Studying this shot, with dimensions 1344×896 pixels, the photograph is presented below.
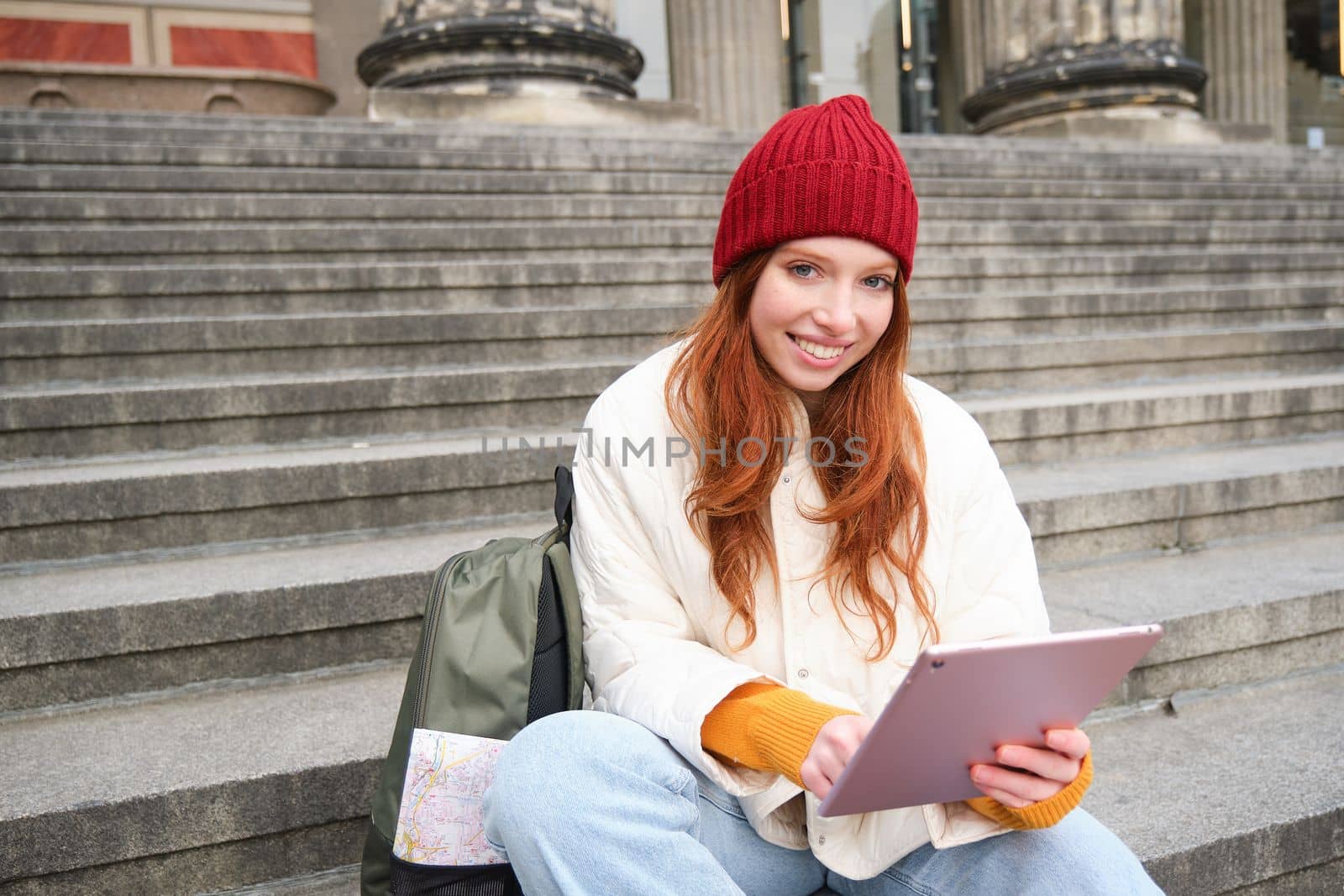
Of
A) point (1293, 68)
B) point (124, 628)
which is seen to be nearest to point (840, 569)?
point (124, 628)

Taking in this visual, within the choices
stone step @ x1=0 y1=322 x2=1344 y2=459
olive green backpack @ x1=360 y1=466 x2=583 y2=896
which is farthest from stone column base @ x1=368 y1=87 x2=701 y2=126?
olive green backpack @ x1=360 y1=466 x2=583 y2=896

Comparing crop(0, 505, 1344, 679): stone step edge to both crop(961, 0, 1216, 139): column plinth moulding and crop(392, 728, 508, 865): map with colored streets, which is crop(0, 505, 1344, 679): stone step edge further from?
crop(961, 0, 1216, 139): column plinth moulding

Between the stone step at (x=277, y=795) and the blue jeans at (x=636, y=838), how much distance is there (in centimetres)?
66

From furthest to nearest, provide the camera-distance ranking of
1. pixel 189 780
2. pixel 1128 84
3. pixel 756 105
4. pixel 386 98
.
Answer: pixel 756 105
pixel 1128 84
pixel 386 98
pixel 189 780

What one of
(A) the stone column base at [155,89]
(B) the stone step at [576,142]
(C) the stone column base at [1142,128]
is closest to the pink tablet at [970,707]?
(B) the stone step at [576,142]

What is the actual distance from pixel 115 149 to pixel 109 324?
69.0 inches

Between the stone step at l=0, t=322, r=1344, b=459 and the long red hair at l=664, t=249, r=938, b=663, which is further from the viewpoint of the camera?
the stone step at l=0, t=322, r=1344, b=459

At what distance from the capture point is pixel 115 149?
479 cm

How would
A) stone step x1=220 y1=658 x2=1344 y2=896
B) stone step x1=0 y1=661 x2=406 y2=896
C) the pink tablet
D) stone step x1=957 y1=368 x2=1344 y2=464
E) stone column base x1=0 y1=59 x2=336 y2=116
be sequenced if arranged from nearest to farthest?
the pink tablet < stone step x1=0 y1=661 x2=406 y2=896 < stone step x1=220 y1=658 x2=1344 y2=896 < stone step x1=957 y1=368 x2=1344 y2=464 < stone column base x1=0 y1=59 x2=336 y2=116

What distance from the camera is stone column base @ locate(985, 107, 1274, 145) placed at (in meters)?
8.17

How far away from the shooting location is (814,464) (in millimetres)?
1615

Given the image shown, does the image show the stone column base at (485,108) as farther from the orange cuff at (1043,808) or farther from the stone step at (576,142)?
the orange cuff at (1043,808)

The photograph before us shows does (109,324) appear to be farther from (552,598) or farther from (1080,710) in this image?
(1080,710)

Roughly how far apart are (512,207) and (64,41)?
8.22m
